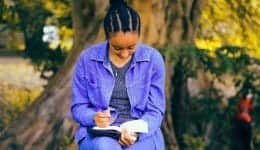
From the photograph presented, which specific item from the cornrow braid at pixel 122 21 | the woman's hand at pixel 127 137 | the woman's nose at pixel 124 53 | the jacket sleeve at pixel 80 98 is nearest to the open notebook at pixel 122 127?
the woman's hand at pixel 127 137

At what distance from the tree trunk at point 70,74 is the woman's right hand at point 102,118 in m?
4.16

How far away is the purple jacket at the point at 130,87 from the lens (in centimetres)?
593

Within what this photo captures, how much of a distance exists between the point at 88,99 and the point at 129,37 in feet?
1.48

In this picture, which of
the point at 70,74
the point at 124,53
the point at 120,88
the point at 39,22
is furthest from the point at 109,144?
the point at 39,22

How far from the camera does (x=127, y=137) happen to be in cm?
584

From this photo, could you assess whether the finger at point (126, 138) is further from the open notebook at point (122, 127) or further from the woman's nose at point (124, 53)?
the woman's nose at point (124, 53)

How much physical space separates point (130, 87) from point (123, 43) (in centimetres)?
26

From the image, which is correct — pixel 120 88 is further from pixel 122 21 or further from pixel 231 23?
pixel 231 23

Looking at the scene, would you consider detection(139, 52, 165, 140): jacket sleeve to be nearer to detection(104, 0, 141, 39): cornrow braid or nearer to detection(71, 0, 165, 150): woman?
detection(71, 0, 165, 150): woman

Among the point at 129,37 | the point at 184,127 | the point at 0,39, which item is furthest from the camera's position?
the point at 0,39

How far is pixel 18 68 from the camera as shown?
71.5 ft

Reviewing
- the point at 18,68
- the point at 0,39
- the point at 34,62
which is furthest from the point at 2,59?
the point at 34,62

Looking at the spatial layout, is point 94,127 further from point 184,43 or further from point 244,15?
point 244,15

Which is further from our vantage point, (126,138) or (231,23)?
(231,23)
